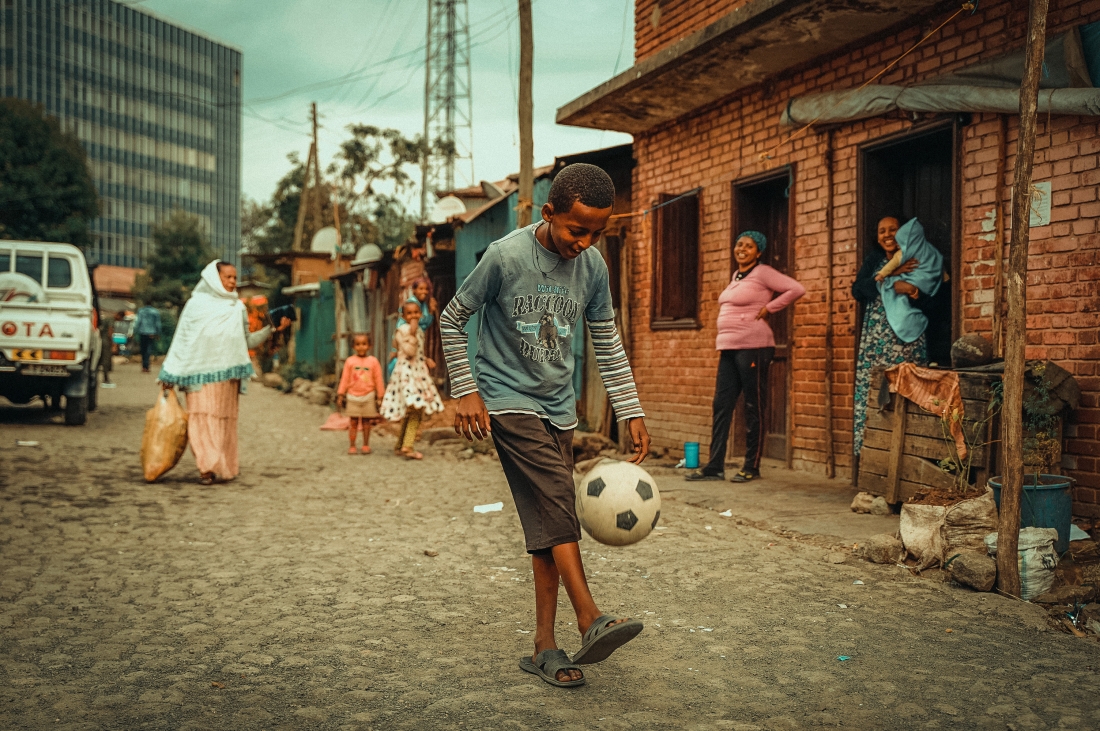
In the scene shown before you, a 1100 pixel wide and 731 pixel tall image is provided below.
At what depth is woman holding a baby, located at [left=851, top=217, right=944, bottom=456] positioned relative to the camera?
6812 millimetres

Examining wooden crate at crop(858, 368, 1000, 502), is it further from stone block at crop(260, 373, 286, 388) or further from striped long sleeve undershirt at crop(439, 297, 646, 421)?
stone block at crop(260, 373, 286, 388)

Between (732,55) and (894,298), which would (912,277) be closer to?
(894,298)

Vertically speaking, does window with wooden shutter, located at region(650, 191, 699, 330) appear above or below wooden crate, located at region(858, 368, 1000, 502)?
above

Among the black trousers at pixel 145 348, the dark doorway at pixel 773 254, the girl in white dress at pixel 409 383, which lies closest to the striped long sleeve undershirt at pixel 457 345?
the dark doorway at pixel 773 254

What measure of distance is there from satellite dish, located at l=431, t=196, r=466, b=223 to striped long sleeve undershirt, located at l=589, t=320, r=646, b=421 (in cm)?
1438

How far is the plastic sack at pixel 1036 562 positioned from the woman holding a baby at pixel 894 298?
2322mm

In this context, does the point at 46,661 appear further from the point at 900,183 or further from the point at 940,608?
the point at 900,183

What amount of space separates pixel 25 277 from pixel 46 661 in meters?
10.7

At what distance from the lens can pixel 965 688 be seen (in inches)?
127

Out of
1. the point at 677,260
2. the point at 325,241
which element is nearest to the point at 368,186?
the point at 325,241

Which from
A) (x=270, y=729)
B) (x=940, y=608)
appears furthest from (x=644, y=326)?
(x=270, y=729)

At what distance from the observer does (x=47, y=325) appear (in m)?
12.3

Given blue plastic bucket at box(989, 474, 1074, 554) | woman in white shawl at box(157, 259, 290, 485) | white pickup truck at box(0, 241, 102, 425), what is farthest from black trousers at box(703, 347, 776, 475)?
white pickup truck at box(0, 241, 102, 425)

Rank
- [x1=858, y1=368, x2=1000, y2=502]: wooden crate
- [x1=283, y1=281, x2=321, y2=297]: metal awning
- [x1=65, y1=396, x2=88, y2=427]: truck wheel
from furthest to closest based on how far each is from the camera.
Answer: [x1=283, y1=281, x2=321, y2=297]: metal awning, [x1=65, y1=396, x2=88, y2=427]: truck wheel, [x1=858, y1=368, x2=1000, y2=502]: wooden crate
